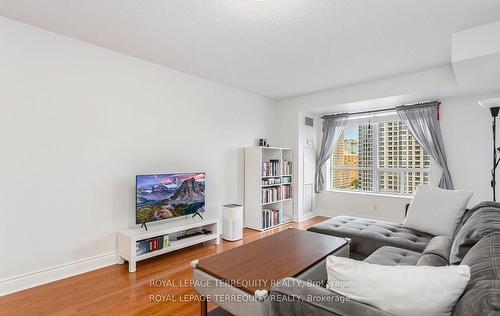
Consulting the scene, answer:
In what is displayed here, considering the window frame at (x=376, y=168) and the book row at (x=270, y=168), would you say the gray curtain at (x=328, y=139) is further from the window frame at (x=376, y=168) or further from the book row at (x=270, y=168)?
the book row at (x=270, y=168)

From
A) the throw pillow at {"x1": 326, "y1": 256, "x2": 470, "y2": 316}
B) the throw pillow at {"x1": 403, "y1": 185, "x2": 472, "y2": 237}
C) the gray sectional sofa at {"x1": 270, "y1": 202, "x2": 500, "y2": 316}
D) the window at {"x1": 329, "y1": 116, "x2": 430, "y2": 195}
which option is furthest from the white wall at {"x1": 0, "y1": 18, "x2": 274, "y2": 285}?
the window at {"x1": 329, "y1": 116, "x2": 430, "y2": 195}

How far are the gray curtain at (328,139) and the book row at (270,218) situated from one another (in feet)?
4.10

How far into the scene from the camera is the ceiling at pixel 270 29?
2.06 metres

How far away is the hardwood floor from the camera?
6.44 ft

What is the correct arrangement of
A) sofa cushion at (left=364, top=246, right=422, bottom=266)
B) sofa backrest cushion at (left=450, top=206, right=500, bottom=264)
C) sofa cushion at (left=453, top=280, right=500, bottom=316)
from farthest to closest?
sofa cushion at (left=364, top=246, right=422, bottom=266) < sofa backrest cushion at (left=450, top=206, right=500, bottom=264) < sofa cushion at (left=453, top=280, right=500, bottom=316)

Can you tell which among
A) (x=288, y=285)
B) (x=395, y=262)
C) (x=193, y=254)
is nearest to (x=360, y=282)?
(x=288, y=285)

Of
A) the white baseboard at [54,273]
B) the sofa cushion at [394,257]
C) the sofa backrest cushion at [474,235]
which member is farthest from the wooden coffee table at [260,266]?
the white baseboard at [54,273]

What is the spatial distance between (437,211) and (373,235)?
705 mm

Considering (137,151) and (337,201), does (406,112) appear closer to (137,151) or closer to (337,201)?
(337,201)

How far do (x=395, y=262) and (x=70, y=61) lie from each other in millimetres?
3473

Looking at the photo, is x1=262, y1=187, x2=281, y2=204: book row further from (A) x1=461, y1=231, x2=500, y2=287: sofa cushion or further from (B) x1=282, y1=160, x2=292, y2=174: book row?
(A) x1=461, y1=231, x2=500, y2=287: sofa cushion

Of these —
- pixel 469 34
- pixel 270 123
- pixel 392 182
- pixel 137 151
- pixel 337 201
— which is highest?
pixel 469 34

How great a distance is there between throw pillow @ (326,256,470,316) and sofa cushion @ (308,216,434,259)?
5.05ft

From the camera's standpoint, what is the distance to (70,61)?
8.48ft
